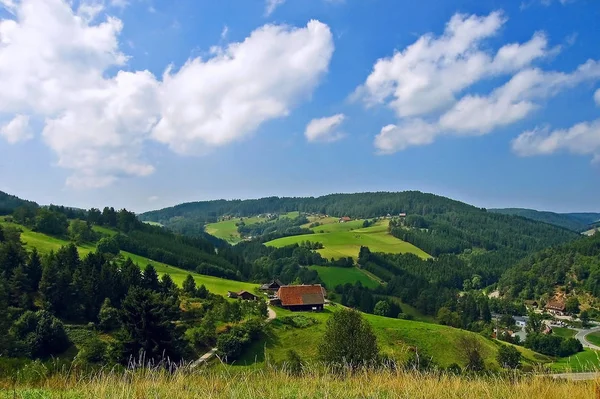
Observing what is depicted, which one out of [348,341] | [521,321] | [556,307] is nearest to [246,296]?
[348,341]

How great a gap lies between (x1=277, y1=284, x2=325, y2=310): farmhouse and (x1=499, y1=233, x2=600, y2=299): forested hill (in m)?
93.5

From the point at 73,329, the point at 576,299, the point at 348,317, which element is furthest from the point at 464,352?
the point at 576,299

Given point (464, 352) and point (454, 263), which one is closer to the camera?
point (464, 352)

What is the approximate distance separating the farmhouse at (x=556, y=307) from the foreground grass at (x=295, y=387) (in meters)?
134

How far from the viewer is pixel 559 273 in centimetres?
13538

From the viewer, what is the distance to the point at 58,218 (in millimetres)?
95000

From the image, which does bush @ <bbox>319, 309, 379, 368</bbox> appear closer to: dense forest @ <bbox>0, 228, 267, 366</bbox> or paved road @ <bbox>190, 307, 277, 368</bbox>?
paved road @ <bbox>190, 307, 277, 368</bbox>

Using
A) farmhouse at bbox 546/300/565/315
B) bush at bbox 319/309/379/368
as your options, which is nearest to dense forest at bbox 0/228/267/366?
bush at bbox 319/309/379/368

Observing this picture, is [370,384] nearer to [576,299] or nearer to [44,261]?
[44,261]

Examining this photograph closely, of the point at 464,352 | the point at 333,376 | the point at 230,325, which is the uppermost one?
the point at 333,376

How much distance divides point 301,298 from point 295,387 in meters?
61.8

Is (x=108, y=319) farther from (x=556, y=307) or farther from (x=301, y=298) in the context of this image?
(x=556, y=307)

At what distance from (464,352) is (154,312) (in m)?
40.6

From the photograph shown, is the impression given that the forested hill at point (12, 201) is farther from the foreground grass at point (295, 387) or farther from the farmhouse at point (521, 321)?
the foreground grass at point (295, 387)
